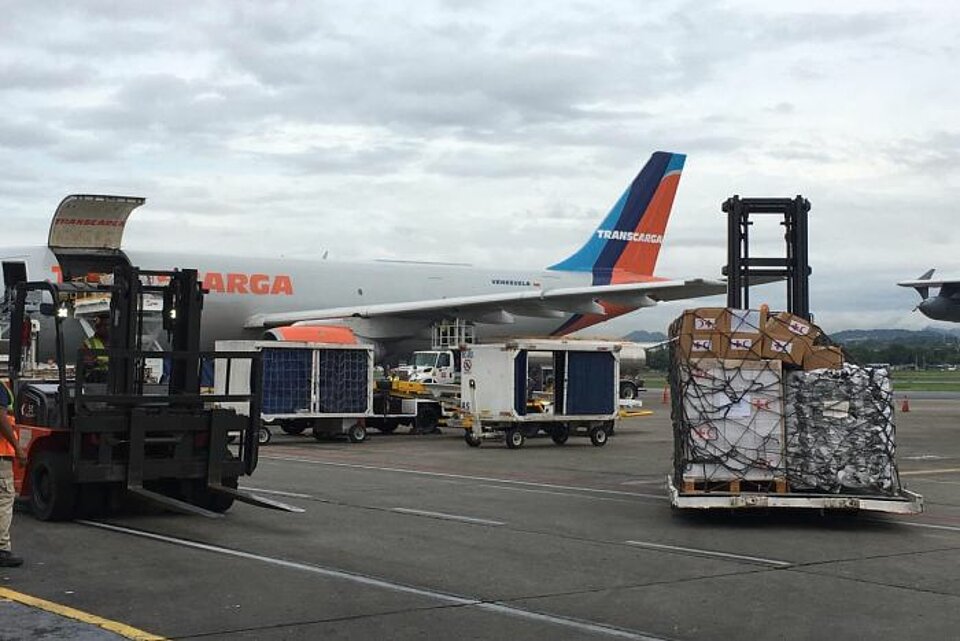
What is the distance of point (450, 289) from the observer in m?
37.1

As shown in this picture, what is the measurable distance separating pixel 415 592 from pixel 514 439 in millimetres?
14502

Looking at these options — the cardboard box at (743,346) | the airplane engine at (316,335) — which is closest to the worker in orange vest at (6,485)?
the cardboard box at (743,346)

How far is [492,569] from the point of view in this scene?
9016 millimetres

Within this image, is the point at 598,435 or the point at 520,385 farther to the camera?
the point at 598,435

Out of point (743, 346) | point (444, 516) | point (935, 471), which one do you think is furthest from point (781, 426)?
point (935, 471)

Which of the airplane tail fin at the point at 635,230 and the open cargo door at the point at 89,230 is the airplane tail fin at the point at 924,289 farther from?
the open cargo door at the point at 89,230

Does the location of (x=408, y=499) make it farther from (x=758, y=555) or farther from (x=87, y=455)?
(x=758, y=555)

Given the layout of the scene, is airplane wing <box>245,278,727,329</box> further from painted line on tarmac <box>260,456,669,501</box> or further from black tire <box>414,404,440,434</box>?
painted line on tarmac <box>260,456,669,501</box>

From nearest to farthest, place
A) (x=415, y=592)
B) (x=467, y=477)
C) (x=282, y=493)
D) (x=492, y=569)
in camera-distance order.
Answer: (x=415, y=592), (x=492, y=569), (x=282, y=493), (x=467, y=477)

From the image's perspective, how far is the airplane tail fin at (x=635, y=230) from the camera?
40188 mm

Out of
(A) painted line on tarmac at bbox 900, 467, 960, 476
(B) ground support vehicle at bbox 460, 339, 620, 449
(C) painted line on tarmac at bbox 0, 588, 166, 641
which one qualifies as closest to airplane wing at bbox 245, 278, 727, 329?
(B) ground support vehicle at bbox 460, 339, 620, 449

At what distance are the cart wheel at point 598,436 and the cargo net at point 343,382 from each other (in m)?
4.79

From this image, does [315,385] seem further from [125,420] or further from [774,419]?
[774,419]

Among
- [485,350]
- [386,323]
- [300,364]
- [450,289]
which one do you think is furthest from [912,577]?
[450,289]
